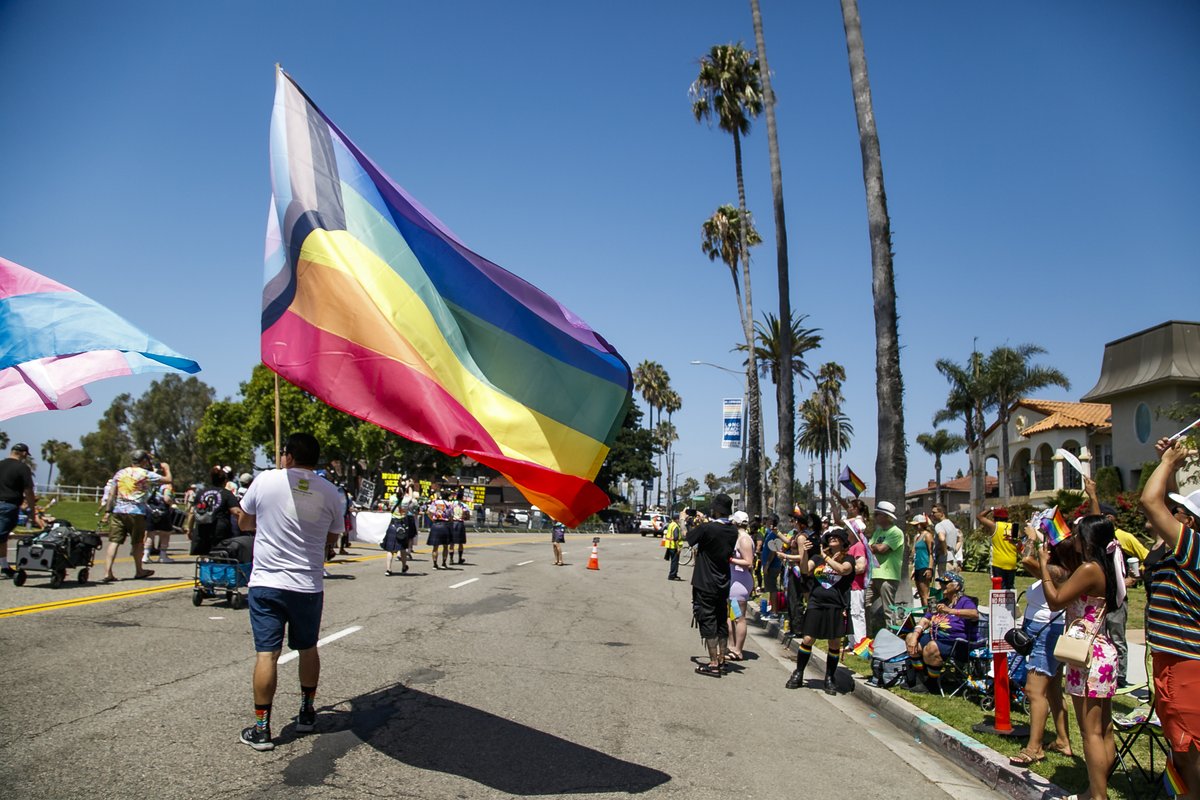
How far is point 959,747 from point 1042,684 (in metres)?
0.88

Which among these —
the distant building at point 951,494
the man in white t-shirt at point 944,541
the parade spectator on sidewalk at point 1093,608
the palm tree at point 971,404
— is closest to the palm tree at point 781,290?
the man in white t-shirt at point 944,541

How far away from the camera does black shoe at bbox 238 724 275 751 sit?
5520mm

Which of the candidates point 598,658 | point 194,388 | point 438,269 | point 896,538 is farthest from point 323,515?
point 194,388

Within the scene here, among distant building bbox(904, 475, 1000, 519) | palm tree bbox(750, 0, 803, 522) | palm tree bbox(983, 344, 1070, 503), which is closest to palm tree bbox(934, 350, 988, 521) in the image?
palm tree bbox(983, 344, 1070, 503)

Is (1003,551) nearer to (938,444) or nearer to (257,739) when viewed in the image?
(257,739)

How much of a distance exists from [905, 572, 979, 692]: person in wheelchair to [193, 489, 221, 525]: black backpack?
9.25m

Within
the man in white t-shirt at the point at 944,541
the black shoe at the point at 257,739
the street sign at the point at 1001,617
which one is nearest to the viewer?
the black shoe at the point at 257,739

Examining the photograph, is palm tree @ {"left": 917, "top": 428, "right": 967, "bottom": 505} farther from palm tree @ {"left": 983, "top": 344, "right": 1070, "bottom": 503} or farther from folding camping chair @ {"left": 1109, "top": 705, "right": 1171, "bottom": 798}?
folding camping chair @ {"left": 1109, "top": 705, "right": 1171, "bottom": 798}

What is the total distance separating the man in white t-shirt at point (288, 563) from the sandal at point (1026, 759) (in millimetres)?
5069

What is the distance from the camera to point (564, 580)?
69.3ft

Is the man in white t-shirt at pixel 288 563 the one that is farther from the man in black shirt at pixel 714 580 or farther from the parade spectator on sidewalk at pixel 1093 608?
the man in black shirt at pixel 714 580

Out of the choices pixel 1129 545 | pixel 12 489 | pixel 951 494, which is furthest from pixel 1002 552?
pixel 951 494

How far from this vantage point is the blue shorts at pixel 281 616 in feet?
18.6

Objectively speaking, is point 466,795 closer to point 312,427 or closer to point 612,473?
point 312,427
